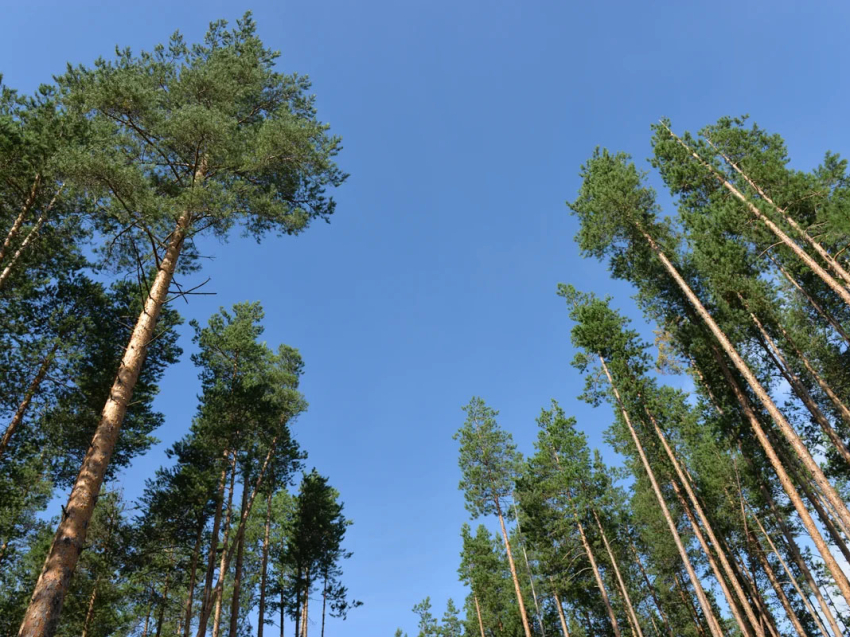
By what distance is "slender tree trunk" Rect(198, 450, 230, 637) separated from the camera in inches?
483

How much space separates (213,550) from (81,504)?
9.04m

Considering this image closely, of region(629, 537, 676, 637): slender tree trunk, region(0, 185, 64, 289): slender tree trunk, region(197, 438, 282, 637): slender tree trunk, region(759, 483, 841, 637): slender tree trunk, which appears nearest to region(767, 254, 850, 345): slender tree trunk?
region(759, 483, 841, 637): slender tree trunk

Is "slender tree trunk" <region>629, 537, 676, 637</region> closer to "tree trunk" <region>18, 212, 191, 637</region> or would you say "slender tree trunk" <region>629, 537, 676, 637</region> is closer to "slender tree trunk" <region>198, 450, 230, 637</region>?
"slender tree trunk" <region>198, 450, 230, 637</region>

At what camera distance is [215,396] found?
16.9 meters

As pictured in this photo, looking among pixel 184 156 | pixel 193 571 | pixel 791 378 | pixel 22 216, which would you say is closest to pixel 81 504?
pixel 184 156

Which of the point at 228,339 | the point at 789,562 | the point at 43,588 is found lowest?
the point at 43,588

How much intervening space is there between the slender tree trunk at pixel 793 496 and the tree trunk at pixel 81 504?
51.9 ft

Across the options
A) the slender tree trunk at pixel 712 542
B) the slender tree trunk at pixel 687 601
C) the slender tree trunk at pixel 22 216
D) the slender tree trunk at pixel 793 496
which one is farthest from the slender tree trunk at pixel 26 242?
the slender tree trunk at pixel 687 601

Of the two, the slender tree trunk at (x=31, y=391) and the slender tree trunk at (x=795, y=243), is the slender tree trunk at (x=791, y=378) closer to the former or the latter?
the slender tree trunk at (x=795, y=243)

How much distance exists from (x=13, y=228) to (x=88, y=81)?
15.1 feet

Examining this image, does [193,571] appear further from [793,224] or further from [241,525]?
[793,224]

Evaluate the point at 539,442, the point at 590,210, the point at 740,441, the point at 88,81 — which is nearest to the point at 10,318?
the point at 88,81

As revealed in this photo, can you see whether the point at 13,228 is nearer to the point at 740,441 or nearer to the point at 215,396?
the point at 215,396

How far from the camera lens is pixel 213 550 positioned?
44.3 feet
